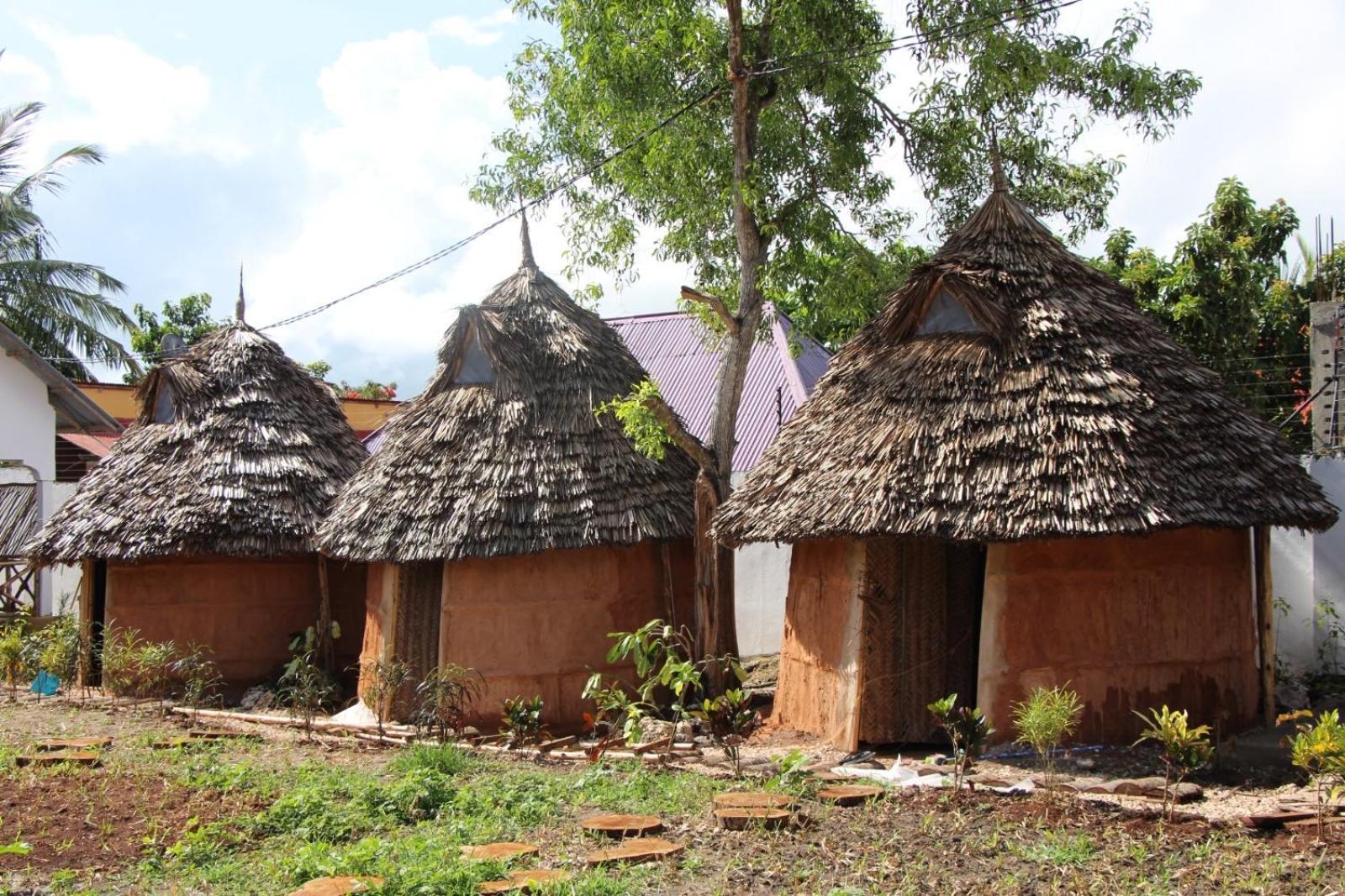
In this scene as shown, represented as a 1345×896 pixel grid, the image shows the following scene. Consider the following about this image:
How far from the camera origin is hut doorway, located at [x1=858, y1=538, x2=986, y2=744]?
9500 millimetres

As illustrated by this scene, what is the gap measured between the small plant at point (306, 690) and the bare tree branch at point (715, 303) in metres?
4.64

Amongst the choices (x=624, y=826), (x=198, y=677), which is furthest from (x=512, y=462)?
(x=624, y=826)

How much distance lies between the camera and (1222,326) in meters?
14.0

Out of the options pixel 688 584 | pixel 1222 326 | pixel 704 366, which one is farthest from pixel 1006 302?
pixel 704 366

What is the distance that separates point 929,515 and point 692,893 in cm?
379

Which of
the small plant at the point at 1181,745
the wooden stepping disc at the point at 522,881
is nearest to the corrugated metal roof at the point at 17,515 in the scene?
the wooden stepping disc at the point at 522,881

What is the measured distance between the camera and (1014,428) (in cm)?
898

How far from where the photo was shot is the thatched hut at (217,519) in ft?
44.2

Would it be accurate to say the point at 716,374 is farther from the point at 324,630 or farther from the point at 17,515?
the point at 17,515

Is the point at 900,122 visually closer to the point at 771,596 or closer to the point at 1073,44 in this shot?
the point at 1073,44

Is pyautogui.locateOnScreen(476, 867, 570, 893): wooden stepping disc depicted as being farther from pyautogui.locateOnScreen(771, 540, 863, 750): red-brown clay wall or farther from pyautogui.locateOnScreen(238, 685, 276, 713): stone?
pyautogui.locateOnScreen(238, 685, 276, 713): stone

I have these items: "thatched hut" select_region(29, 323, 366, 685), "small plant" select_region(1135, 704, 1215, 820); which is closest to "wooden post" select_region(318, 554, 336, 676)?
"thatched hut" select_region(29, 323, 366, 685)

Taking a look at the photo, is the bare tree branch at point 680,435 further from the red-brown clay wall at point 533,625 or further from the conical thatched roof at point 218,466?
the conical thatched roof at point 218,466

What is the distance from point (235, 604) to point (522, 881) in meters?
9.43
